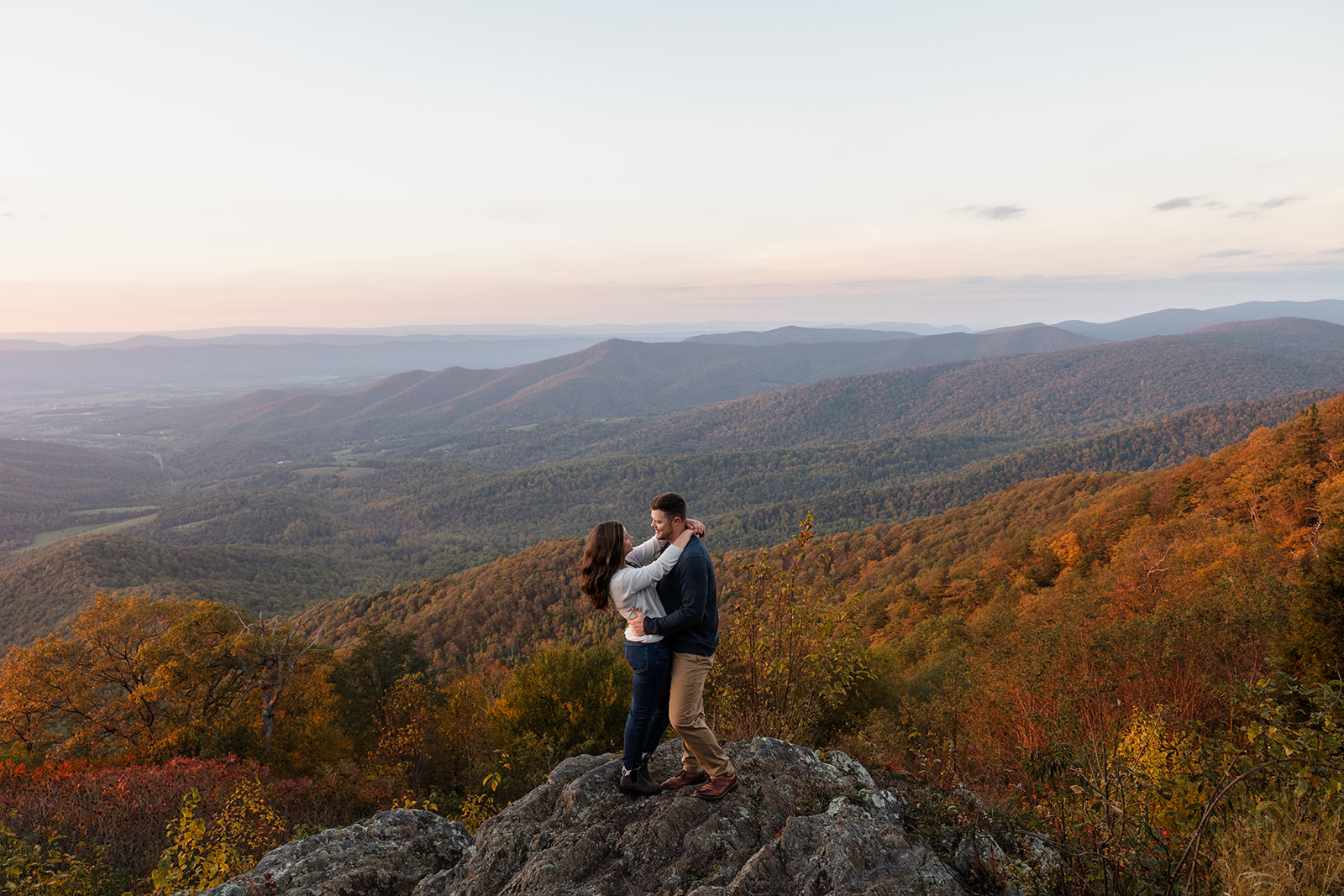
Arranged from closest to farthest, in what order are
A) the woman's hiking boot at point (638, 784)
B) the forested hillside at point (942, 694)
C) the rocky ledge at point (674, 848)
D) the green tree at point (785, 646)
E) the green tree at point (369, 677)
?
the rocky ledge at point (674, 848) < the forested hillside at point (942, 694) < the woman's hiking boot at point (638, 784) < the green tree at point (785, 646) < the green tree at point (369, 677)

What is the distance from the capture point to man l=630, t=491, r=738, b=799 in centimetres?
497

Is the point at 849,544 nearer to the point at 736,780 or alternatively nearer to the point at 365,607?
the point at 365,607

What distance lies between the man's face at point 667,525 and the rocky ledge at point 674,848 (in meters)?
2.45

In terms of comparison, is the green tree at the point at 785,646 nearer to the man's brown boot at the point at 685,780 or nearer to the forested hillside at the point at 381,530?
the man's brown boot at the point at 685,780

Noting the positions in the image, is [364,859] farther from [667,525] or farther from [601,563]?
[667,525]

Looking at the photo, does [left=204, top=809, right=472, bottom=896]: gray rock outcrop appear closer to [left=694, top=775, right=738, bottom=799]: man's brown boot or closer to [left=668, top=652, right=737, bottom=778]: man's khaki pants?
[left=694, top=775, right=738, bottom=799]: man's brown boot

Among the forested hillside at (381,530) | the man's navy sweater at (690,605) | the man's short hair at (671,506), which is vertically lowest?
the forested hillside at (381,530)

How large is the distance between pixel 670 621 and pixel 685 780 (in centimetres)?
178

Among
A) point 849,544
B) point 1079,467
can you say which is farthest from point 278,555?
point 1079,467

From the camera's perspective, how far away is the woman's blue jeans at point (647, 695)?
511 cm

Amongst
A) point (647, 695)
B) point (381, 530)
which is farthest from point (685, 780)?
point (381, 530)

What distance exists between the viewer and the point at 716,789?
16.6 ft

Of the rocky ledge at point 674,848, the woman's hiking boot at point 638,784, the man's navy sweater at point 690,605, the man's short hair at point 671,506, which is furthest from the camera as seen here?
the woman's hiking boot at point 638,784

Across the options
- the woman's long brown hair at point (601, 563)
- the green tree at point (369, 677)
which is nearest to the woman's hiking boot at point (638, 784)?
the woman's long brown hair at point (601, 563)
